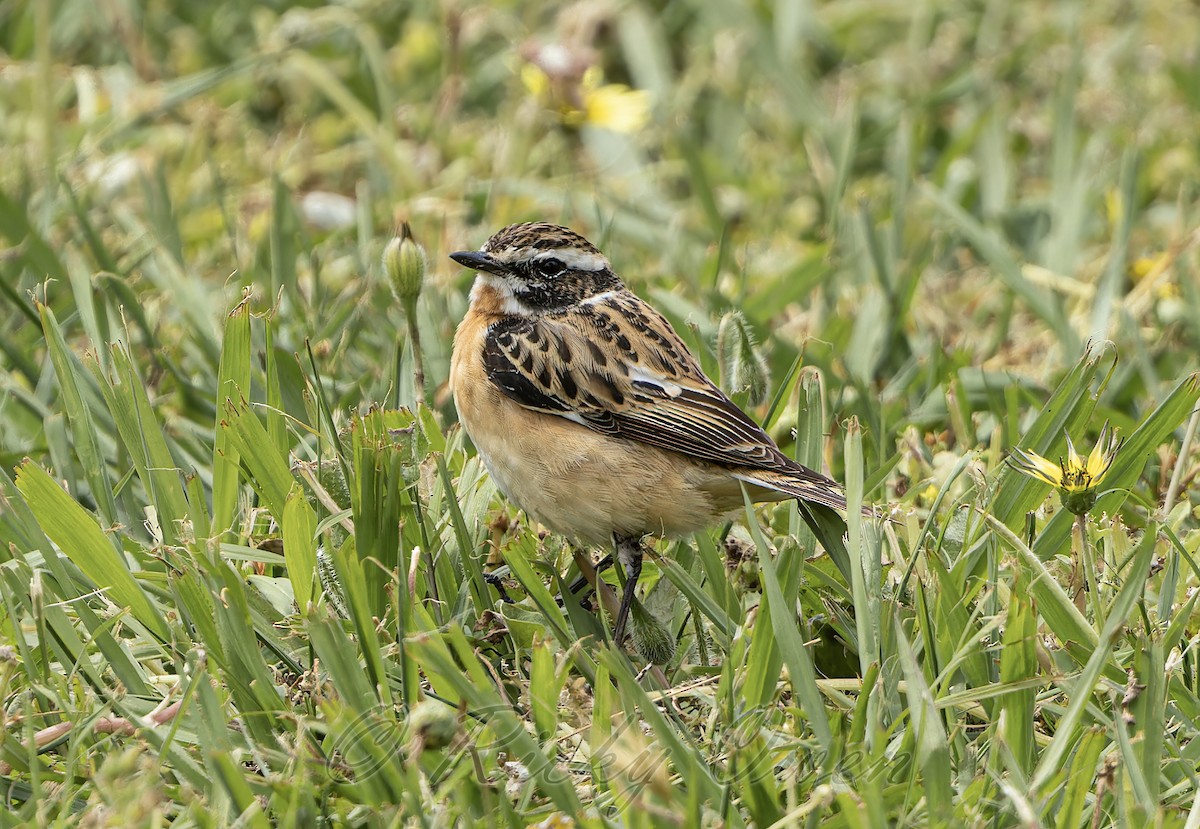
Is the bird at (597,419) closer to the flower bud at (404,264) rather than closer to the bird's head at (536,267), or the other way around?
the bird's head at (536,267)

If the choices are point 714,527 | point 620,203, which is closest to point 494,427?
point 714,527

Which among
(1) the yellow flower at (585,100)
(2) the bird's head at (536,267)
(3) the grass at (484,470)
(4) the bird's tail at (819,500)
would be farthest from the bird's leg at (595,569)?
(1) the yellow flower at (585,100)

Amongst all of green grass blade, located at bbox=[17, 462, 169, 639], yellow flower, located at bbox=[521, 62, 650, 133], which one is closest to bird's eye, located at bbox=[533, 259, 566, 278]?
green grass blade, located at bbox=[17, 462, 169, 639]

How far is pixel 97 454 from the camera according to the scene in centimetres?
450

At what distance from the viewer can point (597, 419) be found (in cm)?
476

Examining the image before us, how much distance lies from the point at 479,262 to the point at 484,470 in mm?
762

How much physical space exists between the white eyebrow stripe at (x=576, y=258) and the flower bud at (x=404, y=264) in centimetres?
63

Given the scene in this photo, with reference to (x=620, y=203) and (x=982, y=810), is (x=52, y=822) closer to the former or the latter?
(x=982, y=810)

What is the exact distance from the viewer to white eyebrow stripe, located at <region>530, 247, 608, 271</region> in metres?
5.28

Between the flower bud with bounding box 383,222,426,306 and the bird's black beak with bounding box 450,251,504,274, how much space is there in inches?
17.0

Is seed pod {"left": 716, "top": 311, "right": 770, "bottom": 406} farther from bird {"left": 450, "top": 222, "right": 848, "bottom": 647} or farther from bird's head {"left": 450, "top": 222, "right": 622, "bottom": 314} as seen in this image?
bird's head {"left": 450, "top": 222, "right": 622, "bottom": 314}

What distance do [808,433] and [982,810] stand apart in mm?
1619

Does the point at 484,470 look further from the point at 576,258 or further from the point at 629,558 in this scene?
the point at 576,258

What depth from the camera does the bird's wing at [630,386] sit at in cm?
452
